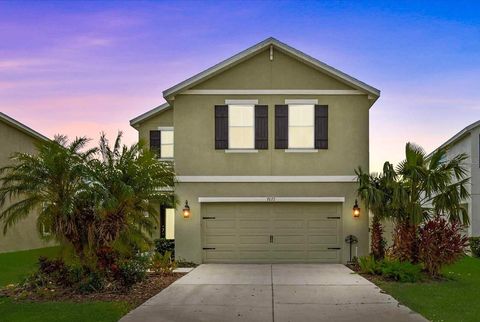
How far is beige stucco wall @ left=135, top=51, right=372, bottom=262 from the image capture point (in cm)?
1862

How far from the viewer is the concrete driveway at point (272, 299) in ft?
31.9

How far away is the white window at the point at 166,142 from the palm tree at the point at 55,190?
37.4 feet

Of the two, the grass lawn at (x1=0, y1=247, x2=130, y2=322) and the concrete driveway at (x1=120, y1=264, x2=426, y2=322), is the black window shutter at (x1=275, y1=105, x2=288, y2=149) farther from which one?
the grass lawn at (x1=0, y1=247, x2=130, y2=322)

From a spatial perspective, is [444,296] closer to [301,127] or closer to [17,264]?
[301,127]

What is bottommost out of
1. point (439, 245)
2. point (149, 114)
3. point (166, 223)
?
point (439, 245)

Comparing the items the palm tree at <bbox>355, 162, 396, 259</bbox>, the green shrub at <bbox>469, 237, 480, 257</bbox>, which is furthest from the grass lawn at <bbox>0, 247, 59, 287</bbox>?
the green shrub at <bbox>469, 237, 480, 257</bbox>

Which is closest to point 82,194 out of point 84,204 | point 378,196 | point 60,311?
point 84,204

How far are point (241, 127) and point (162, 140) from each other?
688cm

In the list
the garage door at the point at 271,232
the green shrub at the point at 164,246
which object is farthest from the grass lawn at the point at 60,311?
the green shrub at the point at 164,246

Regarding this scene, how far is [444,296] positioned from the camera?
39.4 ft

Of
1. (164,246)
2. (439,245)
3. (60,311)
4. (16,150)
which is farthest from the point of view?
(16,150)

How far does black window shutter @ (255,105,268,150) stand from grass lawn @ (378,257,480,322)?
263 inches

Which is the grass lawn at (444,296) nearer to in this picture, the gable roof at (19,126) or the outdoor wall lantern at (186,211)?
the outdoor wall lantern at (186,211)

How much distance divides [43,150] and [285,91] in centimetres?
901
